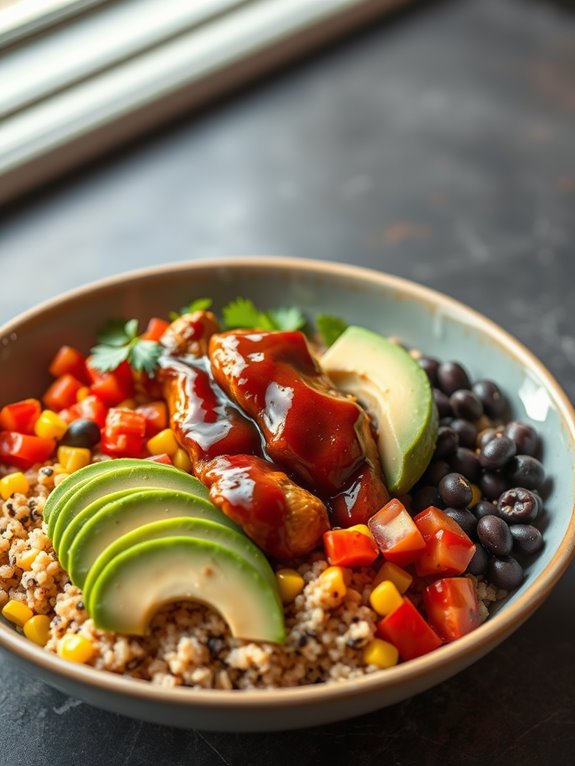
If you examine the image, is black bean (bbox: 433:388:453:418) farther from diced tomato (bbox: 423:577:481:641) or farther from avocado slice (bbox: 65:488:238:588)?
avocado slice (bbox: 65:488:238:588)

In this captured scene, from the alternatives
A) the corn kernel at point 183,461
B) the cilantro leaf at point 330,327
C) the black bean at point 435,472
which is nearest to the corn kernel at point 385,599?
the black bean at point 435,472

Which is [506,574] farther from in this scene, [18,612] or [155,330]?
[155,330]

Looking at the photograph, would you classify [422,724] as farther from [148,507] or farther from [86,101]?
[86,101]

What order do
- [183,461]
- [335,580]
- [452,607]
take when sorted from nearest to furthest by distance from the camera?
[335,580] < [452,607] < [183,461]

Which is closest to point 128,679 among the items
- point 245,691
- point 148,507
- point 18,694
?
point 245,691

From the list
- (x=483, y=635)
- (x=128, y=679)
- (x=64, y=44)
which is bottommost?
(x=483, y=635)

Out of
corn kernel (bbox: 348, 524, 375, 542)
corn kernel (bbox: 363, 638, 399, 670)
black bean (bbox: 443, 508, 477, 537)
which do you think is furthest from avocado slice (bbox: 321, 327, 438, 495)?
corn kernel (bbox: 363, 638, 399, 670)

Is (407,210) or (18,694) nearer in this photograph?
(18,694)

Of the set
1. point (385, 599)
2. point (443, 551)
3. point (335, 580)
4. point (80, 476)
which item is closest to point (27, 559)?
point (80, 476)
